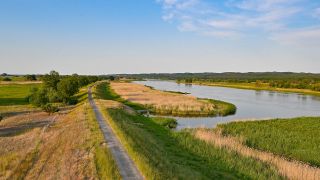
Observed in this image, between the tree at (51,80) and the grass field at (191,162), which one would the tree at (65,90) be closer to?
the tree at (51,80)

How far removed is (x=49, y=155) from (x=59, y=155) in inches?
39.1

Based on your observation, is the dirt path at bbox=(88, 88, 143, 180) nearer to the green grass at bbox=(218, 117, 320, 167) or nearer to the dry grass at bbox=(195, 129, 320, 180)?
the dry grass at bbox=(195, 129, 320, 180)

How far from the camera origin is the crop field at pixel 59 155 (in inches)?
843

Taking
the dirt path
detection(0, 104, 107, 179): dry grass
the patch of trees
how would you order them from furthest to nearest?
the patch of trees
detection(0, 104, 107, 179): dry grass
the dirt path

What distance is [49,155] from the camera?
27.3m

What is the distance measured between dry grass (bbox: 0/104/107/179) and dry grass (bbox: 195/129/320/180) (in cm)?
1054

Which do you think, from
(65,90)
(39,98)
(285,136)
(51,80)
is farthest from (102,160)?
(51,80)

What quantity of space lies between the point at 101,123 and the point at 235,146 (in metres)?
15.6

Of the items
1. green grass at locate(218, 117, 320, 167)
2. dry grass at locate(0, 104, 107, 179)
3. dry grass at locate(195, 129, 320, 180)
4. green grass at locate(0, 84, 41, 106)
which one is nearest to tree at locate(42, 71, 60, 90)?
green grass at locate(0, 84, 41, 106)

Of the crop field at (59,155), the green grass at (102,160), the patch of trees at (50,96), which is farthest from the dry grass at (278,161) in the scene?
the patch of trees at (50,96)

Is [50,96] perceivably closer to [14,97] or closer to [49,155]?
[14,97]

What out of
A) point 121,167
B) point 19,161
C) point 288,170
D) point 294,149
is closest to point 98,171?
point 121,167

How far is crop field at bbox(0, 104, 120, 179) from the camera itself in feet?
A: 70.3

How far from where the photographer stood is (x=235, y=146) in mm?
30438
